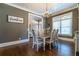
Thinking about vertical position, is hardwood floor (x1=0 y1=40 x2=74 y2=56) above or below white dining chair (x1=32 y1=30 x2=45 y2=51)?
below

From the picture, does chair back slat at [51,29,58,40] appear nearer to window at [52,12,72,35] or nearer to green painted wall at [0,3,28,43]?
window at [52,12,72,35]

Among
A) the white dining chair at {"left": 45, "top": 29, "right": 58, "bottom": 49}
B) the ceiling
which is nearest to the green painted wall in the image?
the ceiling

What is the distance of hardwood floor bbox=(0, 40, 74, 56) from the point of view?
2.27 metres

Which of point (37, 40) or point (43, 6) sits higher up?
point (43, 6)

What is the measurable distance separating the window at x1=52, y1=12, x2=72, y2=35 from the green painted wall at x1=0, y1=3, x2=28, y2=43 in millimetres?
941

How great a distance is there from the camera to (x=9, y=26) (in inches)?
92.7

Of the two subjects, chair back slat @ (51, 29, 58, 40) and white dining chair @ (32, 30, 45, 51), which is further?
white dining chair @ (32, 30, 45, 51)

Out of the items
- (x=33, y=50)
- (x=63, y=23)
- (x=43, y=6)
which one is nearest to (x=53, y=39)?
(x=63, y=23)

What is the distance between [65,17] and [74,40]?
2.31 feet

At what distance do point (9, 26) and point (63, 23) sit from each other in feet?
5.22

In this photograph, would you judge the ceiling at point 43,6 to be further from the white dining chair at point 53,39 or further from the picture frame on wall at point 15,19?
the white dining chair at point 53,39

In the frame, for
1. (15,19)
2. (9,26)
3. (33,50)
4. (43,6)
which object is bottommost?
(33,50)

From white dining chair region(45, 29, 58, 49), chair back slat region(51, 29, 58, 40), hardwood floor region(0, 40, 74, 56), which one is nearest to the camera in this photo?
hardwood floor region(0, 40, 74, 56)

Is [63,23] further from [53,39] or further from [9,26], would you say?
[9,26]
